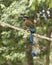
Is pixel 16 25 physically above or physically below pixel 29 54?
above

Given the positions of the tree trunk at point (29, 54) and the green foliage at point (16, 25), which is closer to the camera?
the green foliage at point (16, 25)

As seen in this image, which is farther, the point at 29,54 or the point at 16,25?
the point at 29,54

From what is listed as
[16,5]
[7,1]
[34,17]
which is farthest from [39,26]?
[7,1]

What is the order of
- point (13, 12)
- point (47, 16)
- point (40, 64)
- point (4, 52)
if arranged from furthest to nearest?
point (40, 64)
point (4, 52)
point (47, 16)
point (13, 12)

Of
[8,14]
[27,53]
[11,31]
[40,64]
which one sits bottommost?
[40,64]

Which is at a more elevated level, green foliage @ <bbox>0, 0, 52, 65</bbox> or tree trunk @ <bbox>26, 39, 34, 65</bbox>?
green foliage @ <bbox>0, 0, 52, 65</bbox>

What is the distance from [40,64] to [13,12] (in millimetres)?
2845

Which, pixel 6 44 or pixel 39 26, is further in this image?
pixel 6 44

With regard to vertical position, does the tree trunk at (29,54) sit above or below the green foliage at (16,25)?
below

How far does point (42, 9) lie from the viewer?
473cm

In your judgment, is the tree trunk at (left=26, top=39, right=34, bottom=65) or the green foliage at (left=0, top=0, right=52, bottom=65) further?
the tree trunk at (left=26, top=39, right=34, bottom=65)

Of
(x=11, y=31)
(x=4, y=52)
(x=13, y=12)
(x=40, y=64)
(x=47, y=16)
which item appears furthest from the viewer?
(x=40, y=64)

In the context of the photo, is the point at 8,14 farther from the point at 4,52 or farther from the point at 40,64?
the point at 40,64

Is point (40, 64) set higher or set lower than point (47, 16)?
lower
